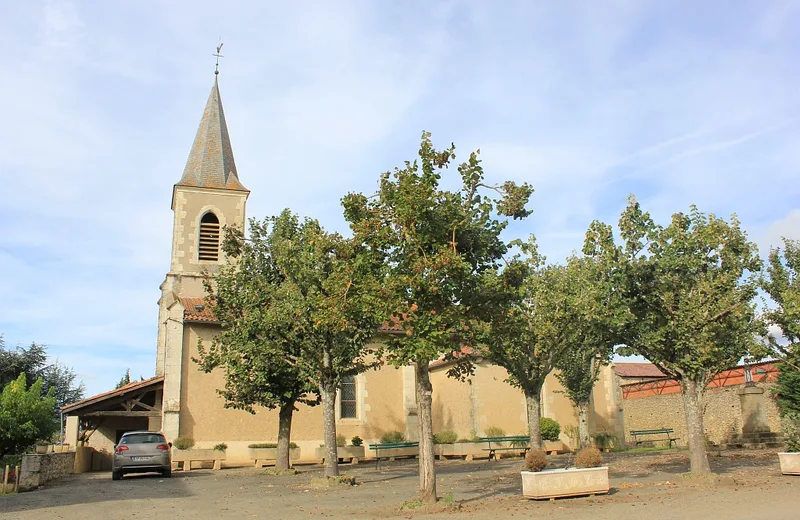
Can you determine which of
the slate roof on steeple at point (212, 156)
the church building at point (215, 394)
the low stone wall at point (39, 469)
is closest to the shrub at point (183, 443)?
the church building at point (215, 394)

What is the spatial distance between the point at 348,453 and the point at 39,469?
11.3 metres

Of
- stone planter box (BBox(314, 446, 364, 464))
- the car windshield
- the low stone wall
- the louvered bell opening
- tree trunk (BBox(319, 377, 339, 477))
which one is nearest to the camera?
the low stone wall

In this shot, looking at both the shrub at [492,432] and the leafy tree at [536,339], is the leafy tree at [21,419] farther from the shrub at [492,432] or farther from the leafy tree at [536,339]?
the shrub at [492,432]

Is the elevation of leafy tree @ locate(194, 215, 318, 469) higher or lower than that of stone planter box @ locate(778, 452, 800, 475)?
higher

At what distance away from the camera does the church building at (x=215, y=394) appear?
24.6 m

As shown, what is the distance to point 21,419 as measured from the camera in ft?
61.8

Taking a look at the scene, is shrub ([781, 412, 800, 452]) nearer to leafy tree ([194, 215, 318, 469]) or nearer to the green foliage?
the green foliage

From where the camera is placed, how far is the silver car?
1878 cm

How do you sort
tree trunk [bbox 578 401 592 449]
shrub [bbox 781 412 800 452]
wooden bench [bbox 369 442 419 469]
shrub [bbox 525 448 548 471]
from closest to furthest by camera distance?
shrub [bbox 525 448 548 471], shrub [bbox 781 412 800 452], wooden bench [bbox 369 442 419 469], tree trunk [bbox 578 401 592 449]

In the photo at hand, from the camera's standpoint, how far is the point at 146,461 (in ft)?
62.2

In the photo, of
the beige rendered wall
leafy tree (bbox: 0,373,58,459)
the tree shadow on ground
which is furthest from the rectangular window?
leafy tree (bbox: 0,373,58,459)

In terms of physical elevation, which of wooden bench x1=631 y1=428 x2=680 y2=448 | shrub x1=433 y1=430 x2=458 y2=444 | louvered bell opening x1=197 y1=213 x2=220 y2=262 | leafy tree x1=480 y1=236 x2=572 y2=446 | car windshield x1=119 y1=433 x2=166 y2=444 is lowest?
wooden bench x1=631 y1=428 x2=680 y2=448

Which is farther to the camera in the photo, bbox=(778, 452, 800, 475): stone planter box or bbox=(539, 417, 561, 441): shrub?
bbox=(539, 417, 561, 441): shrub

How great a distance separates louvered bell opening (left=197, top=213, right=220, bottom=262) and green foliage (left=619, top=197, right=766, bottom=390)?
20.4 metres
